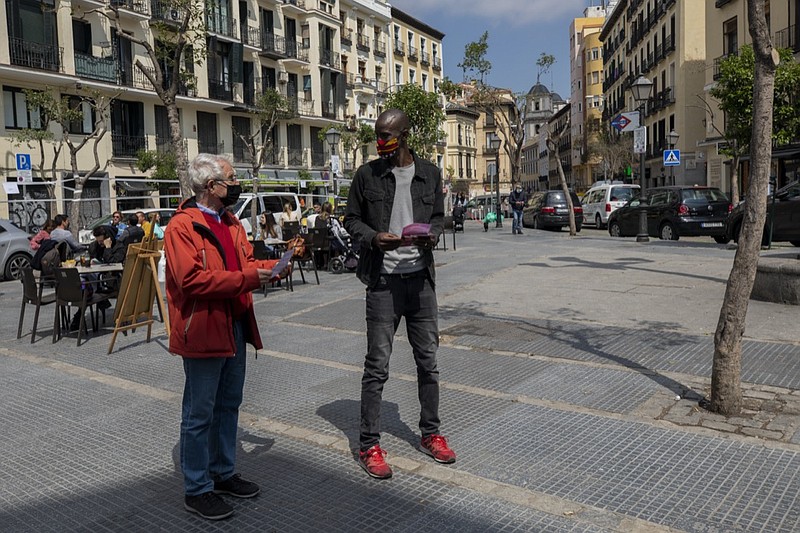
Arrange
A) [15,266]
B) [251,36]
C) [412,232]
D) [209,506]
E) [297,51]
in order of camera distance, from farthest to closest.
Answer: [297,51], [251,36], [15,266], [412,232], [209,506]

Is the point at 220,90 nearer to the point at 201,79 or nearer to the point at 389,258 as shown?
the point at 201,79

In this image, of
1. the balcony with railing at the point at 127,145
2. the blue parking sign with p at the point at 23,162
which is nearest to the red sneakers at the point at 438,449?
the blue parking sign with p at the point at 23,162

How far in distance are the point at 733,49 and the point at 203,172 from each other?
36.5 m

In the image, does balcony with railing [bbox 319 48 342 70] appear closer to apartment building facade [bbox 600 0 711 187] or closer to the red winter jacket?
apartment building facade [bbox 600 0 711 187]

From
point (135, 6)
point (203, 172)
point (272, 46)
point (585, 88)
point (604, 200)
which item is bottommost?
point (203, 172)

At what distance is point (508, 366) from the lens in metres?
6.32

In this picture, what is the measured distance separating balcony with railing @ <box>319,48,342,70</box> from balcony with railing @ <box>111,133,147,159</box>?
58.5 feet

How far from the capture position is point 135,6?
111ft

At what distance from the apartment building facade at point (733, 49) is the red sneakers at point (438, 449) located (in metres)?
23.7

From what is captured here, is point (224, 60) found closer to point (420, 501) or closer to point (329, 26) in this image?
point (329, 26)

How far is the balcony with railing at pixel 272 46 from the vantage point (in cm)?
4331

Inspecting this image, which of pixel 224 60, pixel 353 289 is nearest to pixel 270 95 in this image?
pixel 224 60

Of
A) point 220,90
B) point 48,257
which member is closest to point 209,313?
point 48,257

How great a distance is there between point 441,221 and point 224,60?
38865 millimetres
